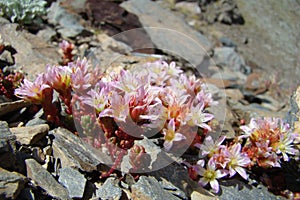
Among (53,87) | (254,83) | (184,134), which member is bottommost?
(254,83)

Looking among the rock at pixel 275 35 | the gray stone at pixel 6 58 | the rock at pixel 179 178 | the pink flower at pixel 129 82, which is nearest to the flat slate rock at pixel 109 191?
the rock at pixel 179 178

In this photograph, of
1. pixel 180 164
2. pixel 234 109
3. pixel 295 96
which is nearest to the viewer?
pixel 180 164

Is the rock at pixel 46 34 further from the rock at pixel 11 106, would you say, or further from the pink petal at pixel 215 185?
the pink petal at pixel 215 185

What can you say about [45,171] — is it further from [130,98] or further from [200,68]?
[200,68]

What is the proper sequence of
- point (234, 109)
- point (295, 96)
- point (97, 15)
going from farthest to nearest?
point (97, 15) → point (234, 109) → point (295, 96)

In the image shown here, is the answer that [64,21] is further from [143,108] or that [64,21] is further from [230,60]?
[143,108]

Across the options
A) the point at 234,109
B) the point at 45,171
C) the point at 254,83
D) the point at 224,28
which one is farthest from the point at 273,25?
the point at 45,171

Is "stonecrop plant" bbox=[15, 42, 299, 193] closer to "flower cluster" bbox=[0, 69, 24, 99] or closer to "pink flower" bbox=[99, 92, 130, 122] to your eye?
"pink flower" bbox=[99, 92, 130, 122]
